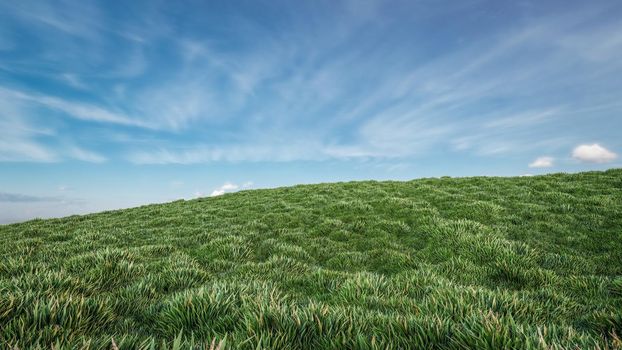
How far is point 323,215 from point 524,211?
7.90 metres

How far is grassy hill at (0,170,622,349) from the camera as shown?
2.84 metres

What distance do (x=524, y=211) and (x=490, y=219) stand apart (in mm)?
1934

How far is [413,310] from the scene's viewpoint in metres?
3.87

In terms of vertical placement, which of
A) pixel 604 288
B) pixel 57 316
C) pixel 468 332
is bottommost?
pixel 604 288

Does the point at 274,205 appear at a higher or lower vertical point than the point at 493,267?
higher

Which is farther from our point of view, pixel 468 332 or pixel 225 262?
pixel 225 262

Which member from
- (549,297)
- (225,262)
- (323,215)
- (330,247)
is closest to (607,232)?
(549,297)

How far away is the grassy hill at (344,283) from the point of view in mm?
2844

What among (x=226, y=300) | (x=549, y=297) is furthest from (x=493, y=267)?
(x=226, y=300)

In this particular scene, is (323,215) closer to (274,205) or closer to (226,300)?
(274,205)

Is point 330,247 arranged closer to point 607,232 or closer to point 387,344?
point 387,344

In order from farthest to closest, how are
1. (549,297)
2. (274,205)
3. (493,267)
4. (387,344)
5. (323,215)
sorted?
(274,205) < (323,215) < (493,267) < (549,297) < (387,344)

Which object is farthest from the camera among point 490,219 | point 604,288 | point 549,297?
point 490,219

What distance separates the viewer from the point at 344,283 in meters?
4.95
